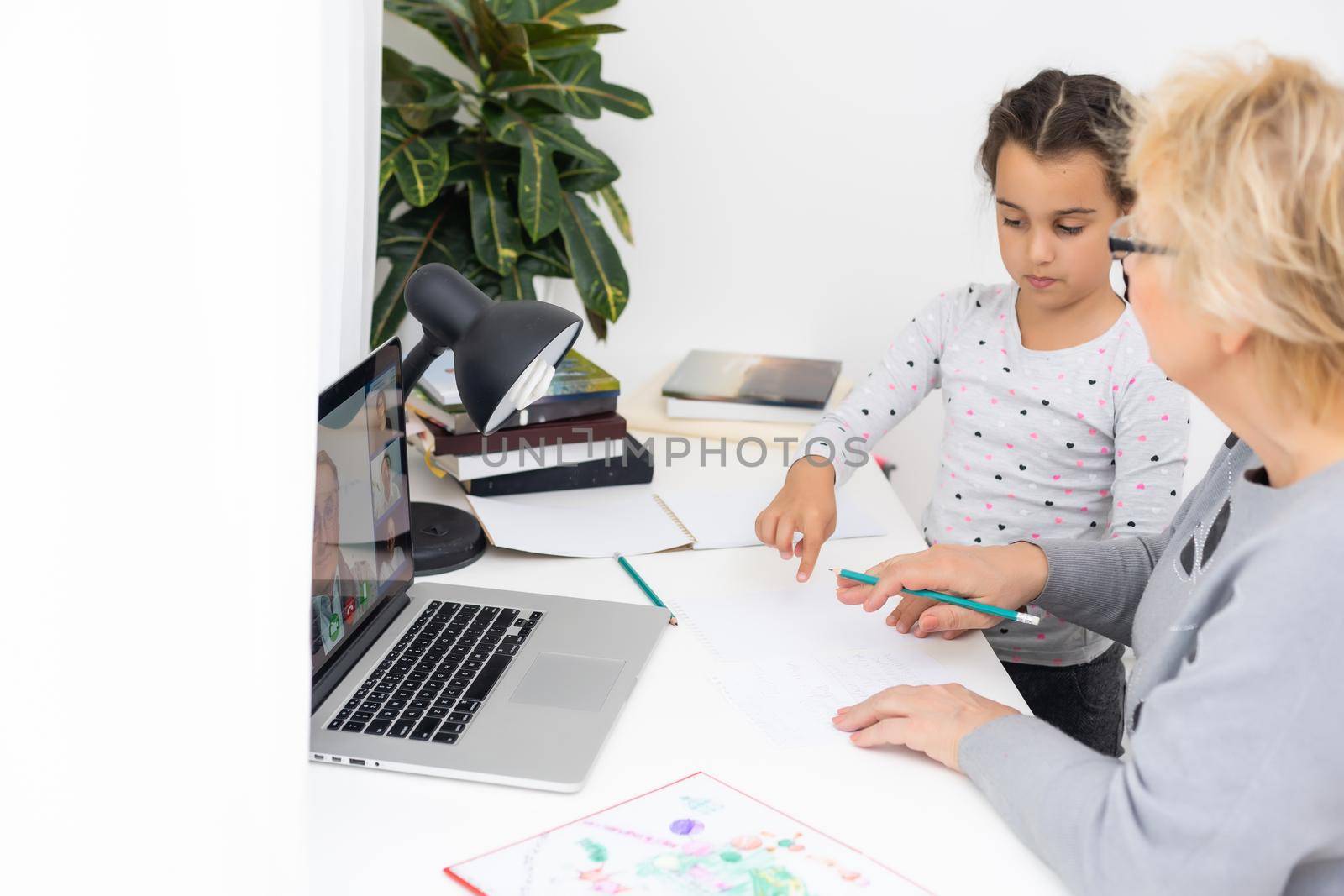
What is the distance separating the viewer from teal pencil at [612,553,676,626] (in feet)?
3.83

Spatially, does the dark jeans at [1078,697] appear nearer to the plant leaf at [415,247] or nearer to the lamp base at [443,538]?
the lamp base at [443,538]

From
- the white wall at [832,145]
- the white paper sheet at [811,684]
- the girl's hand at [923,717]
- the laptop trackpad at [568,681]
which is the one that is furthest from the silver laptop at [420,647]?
the white wall at [832,145]

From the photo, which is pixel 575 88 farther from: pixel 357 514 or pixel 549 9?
pixel 357 514

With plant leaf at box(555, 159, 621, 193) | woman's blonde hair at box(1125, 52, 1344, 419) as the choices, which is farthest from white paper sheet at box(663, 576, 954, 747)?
plant leaf at box(555, 159, 621, 193)

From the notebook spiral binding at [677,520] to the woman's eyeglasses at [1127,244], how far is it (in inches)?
25.7

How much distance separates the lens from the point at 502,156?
6.94ft

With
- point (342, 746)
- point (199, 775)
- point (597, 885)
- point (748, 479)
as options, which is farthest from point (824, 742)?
point (748, 479)

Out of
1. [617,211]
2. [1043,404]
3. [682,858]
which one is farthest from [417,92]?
[682,858]

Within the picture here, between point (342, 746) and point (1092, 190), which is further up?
point (1092, 190)

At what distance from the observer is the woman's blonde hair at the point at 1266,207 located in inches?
25.5

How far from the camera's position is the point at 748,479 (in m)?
1.65

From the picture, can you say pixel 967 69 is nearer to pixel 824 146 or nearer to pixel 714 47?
pixel 824 146

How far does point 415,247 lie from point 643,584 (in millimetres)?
1058

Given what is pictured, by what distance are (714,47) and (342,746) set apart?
1.67 metres
